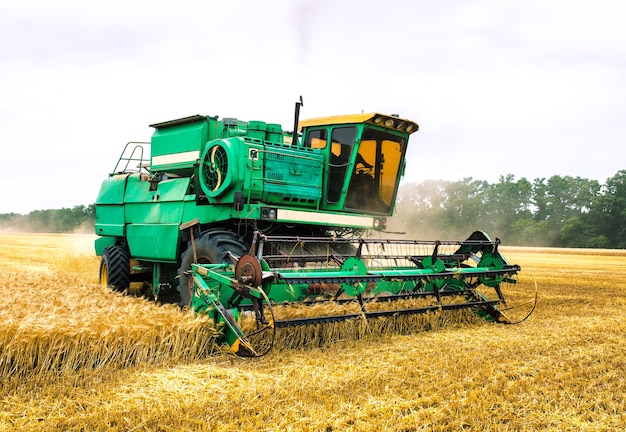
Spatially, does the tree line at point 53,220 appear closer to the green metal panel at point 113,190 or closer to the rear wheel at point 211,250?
the green metal panel at point 113,190

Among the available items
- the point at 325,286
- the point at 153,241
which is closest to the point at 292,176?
the point at 325,286

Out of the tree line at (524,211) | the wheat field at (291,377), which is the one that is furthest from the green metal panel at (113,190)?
the tree line at (524,211)

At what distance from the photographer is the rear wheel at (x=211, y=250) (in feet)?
19.5

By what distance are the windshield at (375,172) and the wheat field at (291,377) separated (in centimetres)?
213

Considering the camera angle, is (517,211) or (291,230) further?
(517,211)

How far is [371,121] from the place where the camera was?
666 cm

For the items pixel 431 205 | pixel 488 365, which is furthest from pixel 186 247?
pixel 431 205

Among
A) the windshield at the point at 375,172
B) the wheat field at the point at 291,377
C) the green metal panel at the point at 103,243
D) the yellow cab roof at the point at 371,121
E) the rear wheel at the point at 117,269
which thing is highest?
the yellow cab roof at the point at 371,121

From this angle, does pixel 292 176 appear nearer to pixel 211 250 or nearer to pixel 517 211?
pixel 211 250

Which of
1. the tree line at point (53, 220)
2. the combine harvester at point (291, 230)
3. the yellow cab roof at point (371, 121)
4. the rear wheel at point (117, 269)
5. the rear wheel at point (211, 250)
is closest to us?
the combine harvester at point (291, 230)

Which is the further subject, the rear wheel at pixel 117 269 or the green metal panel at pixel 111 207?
the green metal panel at pixel 111 207

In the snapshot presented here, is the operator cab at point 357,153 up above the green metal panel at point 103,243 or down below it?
above

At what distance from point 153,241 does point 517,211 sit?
129 feet

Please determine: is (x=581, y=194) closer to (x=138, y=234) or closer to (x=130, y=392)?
(x=138, y=234)
